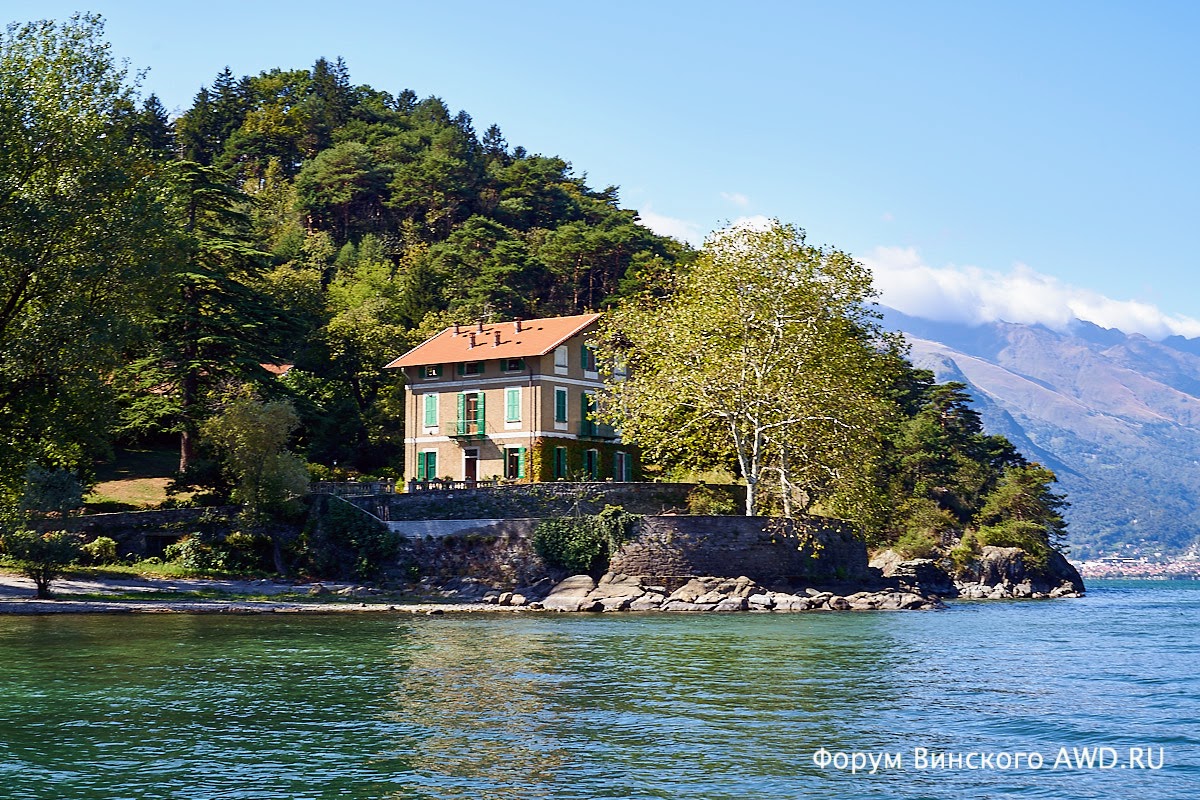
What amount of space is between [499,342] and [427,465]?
6741mm

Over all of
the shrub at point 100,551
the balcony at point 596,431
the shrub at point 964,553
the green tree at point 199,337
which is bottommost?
the shrub at point 964,553

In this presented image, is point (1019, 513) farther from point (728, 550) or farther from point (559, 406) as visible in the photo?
point (559, 406)

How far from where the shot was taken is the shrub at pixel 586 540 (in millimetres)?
46250

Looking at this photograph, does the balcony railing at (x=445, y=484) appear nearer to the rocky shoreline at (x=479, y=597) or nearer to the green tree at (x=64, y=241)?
the rocky shoreline at (x=479, y=597)

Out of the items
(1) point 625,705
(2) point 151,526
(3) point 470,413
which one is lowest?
(1) point 625,705

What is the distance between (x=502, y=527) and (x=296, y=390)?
16.2m

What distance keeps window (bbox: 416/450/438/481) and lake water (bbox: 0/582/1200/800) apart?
2296cm

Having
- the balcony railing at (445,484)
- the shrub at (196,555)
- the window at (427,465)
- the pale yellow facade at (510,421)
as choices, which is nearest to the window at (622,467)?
the pale yellow facade at (510,421)

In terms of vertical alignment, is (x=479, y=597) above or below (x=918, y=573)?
below

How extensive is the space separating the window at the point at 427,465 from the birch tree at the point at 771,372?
10.6 meters

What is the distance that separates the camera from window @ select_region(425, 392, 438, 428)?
57406mm

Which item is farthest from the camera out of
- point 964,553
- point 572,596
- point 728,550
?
point 964,553

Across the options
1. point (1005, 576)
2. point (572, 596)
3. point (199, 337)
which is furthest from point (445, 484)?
point (1005, 576)

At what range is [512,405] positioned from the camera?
5491 cm
